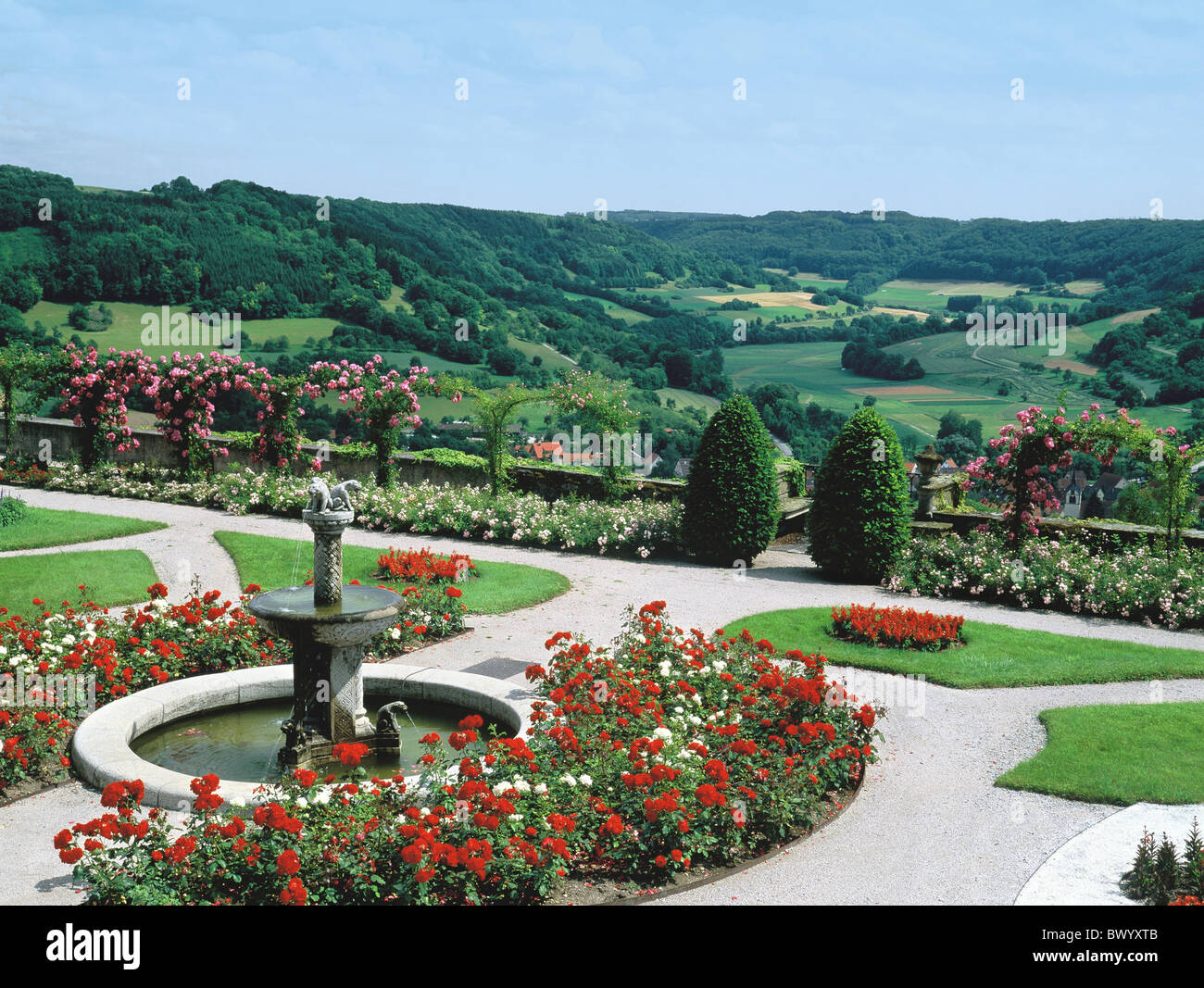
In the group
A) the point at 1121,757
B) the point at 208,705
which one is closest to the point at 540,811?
the point at 208,705

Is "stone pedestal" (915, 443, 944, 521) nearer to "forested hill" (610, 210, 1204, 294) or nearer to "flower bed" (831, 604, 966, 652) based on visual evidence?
"flower bed" (831, 604, 966, 652)

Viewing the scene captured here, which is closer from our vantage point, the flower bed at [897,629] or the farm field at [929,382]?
the flower bed at [897,629]

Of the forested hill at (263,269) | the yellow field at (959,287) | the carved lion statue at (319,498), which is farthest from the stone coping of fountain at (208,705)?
the yellow field at (959,287)

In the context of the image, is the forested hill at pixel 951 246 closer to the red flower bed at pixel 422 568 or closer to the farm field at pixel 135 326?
the farm field at pixel 135 326

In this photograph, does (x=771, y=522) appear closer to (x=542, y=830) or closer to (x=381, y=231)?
(x=542, y=830)

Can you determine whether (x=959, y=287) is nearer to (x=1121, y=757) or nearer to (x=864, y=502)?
(x=864, y=502)

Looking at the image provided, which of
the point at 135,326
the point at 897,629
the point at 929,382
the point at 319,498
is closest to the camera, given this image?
the point at 319,498

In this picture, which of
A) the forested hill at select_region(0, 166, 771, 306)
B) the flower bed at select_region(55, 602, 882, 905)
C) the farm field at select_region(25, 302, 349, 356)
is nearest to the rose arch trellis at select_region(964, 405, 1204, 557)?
the flower bed at select_region(55, 602, 882, 905)
